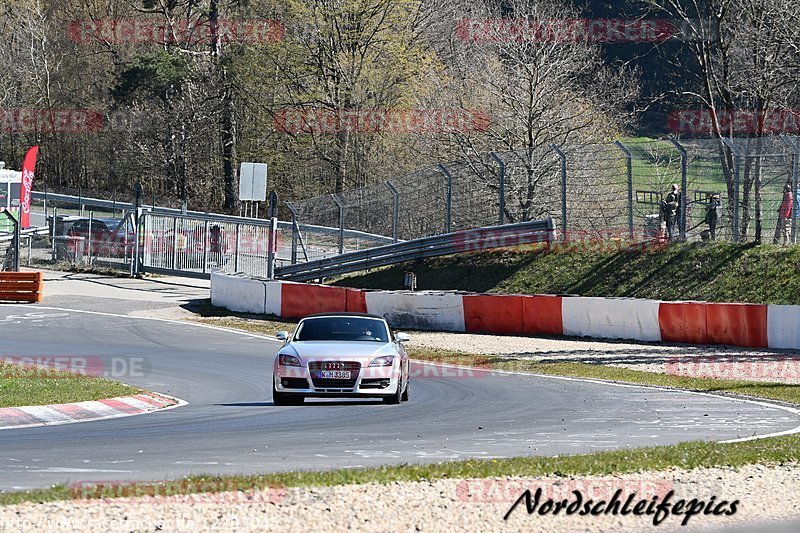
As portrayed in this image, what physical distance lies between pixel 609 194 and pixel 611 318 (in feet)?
17.4

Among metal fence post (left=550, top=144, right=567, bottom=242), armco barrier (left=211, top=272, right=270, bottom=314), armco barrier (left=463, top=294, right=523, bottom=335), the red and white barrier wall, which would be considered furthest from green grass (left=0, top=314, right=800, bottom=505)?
armco barrier (left=211, top=272, right=270, bottom=314)

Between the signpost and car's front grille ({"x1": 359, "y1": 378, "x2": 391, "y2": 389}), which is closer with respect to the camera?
car's front grille ({"x1": 359, "y1": 378, "x2": 391, "y2": 389})

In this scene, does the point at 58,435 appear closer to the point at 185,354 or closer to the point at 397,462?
the point at 397,462

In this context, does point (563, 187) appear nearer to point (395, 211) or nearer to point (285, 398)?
point (395, 211)

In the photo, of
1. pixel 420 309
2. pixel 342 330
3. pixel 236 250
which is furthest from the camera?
pixel 236 250

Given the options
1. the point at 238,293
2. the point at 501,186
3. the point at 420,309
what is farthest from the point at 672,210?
the point at 238,293

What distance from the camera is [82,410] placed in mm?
14891

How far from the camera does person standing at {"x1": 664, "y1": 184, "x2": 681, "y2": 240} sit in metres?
29.1

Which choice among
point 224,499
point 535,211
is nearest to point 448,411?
point 224,499

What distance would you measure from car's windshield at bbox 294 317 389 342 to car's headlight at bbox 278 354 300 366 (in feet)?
2.54

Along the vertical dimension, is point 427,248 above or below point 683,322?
above

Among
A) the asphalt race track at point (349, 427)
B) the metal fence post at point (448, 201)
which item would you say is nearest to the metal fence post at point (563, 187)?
the metal fence post at point (448, 201)

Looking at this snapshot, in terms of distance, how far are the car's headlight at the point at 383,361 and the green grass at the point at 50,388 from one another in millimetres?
3851

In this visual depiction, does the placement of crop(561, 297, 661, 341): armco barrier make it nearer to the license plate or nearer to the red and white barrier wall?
the red and white barrier wall
